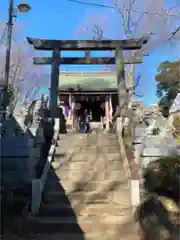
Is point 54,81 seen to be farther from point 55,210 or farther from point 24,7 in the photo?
point 55,210

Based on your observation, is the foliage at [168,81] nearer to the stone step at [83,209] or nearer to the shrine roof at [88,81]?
the shrine roof at [88,81]

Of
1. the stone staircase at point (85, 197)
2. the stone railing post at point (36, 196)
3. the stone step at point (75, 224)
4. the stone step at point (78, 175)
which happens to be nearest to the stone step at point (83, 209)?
the stone staircase at point (85, 197)

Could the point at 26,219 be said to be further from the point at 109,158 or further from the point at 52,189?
the point at 109,158

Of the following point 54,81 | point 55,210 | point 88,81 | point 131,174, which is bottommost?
point 55,210

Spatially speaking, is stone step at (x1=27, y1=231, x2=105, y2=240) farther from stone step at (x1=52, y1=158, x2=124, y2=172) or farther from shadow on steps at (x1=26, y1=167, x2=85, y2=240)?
stone step at (x1=52, y1=158, x2=124, y2=172)

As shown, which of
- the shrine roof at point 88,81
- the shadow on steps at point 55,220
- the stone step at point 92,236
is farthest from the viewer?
the shrine roof at point 88,81

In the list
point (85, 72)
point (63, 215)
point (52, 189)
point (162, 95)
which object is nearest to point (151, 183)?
point (63, 215)

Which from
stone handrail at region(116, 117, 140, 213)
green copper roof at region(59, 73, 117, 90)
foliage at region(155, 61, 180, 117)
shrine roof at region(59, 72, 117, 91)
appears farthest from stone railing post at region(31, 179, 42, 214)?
foliage at region(155, 61, 180, 117)

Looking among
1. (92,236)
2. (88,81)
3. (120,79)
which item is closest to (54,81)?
(120,79)

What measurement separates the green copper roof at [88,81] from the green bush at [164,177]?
15677 millimetres

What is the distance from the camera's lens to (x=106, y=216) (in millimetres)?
6977

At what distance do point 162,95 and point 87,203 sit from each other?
99.2ft

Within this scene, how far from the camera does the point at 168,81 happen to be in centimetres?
3325

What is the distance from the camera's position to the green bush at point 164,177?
6.59 metres
